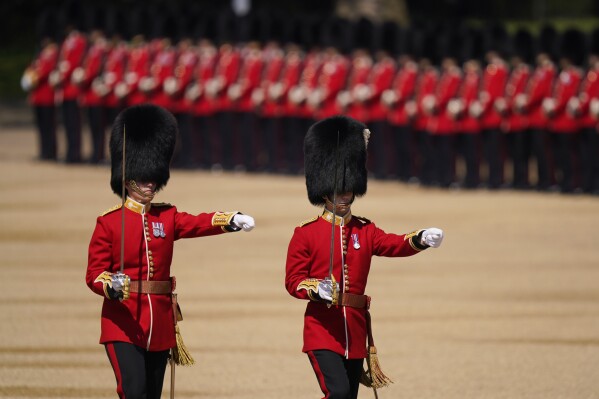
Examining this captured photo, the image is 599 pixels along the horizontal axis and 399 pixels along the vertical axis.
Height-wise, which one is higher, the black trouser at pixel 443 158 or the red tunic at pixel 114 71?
the red tunic at pixel 114 71

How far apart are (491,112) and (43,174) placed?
4346mm

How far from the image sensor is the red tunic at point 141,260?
5.64 m

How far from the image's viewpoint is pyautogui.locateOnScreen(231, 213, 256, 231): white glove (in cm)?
557

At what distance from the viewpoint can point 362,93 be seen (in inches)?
593

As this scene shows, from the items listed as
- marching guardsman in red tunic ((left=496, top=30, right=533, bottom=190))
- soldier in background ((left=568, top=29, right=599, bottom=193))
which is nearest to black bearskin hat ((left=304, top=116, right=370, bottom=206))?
soldier in background ((left=568, top=29, right=599, bottom=193))

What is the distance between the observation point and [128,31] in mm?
17000

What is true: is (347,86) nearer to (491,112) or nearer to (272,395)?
(491,112)

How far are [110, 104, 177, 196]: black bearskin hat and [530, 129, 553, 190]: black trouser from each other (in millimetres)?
8611

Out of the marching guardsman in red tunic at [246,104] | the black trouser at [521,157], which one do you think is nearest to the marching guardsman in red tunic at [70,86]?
the marching guardsman in red tunic at [246,104]

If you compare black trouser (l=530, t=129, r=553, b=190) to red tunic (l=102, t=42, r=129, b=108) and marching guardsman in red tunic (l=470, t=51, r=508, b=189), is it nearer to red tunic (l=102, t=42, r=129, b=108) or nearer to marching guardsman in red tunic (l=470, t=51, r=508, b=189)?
marching guardsman in red tunic (l=470, t=51, r=508, b=189)

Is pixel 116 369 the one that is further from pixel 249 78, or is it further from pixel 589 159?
pixel 249 78

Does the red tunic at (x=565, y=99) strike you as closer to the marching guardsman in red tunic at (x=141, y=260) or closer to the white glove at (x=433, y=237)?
the marching guardsman in red tunic at (x=141, y=260)

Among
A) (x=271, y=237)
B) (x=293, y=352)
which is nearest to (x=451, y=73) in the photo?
(x=271, y=237)

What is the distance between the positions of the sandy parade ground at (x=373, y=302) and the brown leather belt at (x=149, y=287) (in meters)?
1.34
